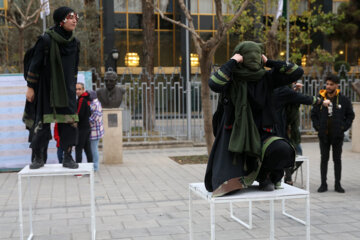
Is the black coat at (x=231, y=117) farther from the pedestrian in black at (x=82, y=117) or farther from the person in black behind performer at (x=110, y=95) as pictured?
the person in black behind performer at (x=110, y=95)

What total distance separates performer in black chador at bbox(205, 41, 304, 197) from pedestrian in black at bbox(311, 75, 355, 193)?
11.8 ft

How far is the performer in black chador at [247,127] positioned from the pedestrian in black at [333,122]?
3.61 metres

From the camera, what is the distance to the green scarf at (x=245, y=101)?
12.4 feet

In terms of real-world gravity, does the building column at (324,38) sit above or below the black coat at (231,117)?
above

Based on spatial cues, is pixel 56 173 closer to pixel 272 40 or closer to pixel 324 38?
pixel 272 40

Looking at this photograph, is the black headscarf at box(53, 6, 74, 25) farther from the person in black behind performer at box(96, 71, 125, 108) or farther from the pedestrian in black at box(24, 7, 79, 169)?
the person in black behind performer at box(96, 71, 125, 108)

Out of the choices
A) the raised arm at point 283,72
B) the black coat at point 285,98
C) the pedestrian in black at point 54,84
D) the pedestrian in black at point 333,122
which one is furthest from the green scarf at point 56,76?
the pedestrian in black at point 333,122

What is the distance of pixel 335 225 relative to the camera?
18.1 ft

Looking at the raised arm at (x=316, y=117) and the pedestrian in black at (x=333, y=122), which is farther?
the raised arm at (x=316, y=117)

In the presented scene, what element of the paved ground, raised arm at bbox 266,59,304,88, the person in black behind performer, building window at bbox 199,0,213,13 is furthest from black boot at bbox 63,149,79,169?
building window at bbox 199,0,213,13

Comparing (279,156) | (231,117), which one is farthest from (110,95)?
(279,156)

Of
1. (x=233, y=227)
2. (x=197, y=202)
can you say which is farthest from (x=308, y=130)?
(x=233, y=227)

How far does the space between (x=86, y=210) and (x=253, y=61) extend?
366 cm

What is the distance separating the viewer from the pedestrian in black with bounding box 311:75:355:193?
736cm
